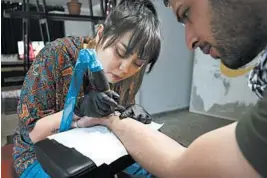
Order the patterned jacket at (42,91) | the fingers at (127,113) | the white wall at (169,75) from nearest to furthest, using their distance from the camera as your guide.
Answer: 1. the fingers at (127,113)
2. the patterned jacket at (42,91)
3. the white wall at (169,75)

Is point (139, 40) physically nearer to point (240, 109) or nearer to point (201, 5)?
point (201, 5)

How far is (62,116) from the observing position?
78 centimetres

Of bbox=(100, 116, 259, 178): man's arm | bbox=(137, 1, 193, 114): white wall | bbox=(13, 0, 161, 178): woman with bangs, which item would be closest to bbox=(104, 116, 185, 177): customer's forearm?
bbox=(100, 116, 259, 178): man's arm

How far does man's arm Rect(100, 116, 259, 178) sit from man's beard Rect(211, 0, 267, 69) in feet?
0.71

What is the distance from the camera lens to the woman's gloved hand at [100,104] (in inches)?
28.3

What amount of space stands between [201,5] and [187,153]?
327 millimetres

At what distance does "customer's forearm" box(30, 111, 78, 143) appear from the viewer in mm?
812

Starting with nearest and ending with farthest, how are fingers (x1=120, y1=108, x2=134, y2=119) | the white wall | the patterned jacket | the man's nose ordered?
the man's nose
fingers (x1=120, y1=108, x2=134, y2=119)
the patterned jacket
the white wall

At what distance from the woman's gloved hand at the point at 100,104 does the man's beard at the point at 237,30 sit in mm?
324

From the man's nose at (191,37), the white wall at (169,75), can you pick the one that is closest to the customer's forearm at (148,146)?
the man's nose at (191,37)

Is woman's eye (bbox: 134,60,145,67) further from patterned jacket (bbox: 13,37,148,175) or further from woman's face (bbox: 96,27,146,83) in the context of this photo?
patterned jacket (bbox: 13,37,148,175)

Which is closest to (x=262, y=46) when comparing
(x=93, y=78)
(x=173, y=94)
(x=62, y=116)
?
(x=93, y=78)

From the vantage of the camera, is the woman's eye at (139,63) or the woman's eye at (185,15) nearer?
the woman's eye at (185,15)

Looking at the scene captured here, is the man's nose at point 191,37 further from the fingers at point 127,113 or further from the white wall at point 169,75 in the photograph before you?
the white wall at point 169,75
